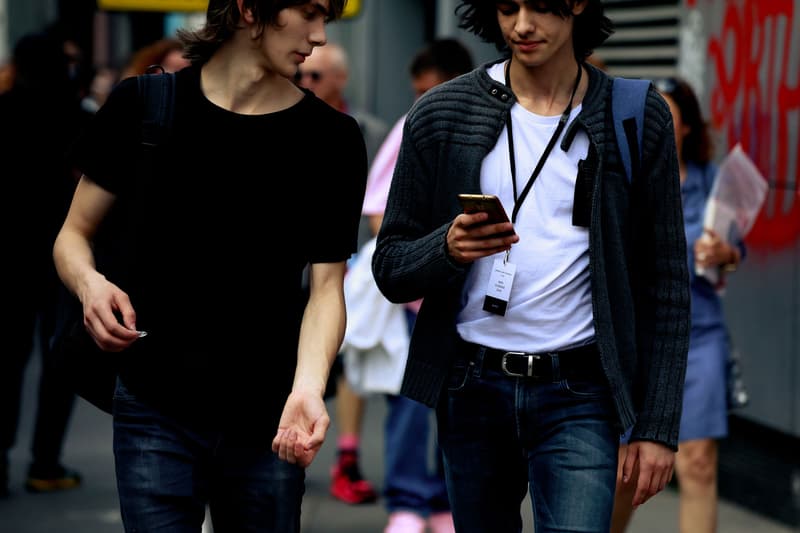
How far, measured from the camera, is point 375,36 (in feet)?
41.8

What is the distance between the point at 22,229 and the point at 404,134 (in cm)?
410

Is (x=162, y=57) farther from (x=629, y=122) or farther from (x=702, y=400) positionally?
(x=629, y=122)

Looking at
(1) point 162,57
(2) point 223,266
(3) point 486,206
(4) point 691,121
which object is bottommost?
(1) point 162,57

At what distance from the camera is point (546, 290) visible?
3531 mm

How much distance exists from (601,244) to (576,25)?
563mm

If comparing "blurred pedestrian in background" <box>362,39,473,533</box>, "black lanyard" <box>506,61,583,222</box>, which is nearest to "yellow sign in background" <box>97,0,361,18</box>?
"blurred pedestrian in background" <box>362,39,473,533</box>

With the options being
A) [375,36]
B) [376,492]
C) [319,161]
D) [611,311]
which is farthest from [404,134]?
[375,36]

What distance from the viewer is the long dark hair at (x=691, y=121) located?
18.5 feet

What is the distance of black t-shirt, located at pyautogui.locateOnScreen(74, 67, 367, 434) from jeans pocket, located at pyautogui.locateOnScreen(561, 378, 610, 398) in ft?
2.00

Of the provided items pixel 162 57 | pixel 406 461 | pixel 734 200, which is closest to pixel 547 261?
pixel 734 200

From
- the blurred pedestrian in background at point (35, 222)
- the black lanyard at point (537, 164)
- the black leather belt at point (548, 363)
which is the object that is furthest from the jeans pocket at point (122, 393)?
the blurred pedestrian in background at point (35, 222)

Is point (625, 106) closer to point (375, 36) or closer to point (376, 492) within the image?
point (376, 492)

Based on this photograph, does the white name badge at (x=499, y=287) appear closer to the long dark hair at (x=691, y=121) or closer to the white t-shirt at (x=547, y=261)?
the white t-shirt at (x=547, y=261)

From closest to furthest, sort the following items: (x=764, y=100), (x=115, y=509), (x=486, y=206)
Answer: (x=486, y=206)
(x=764, y=100)
(x=115, y=509)
